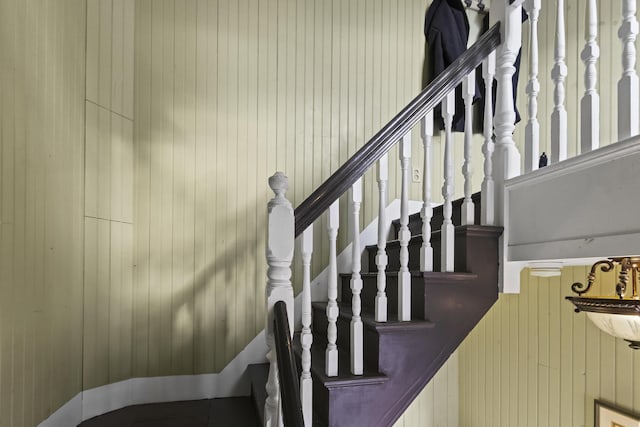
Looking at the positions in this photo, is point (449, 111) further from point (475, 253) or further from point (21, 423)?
point (21, 423)

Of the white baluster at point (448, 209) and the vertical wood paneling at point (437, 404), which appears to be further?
the vertical wood paneling at point (437, 404)

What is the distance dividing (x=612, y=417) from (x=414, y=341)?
1295 mm

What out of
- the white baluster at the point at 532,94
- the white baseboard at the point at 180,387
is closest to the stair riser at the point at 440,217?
the white baluster at the point at 532,94

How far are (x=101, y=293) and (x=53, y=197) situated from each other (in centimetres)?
62

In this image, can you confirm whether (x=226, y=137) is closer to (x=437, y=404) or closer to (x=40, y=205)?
(x=40, y=205)

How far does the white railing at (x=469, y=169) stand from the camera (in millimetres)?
1328

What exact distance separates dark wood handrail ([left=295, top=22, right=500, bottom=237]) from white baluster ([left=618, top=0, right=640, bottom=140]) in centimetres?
56

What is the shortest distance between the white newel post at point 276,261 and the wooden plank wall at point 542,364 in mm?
1784

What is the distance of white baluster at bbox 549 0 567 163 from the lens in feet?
4.64

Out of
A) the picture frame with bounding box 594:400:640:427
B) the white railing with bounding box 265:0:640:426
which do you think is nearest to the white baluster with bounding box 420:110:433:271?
the white railing with bounding box 265:0:640:426

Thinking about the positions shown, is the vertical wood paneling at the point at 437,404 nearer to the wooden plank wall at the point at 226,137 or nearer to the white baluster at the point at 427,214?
the wooden plank wall at the point at 226,137

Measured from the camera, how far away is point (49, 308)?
1675 millimetres

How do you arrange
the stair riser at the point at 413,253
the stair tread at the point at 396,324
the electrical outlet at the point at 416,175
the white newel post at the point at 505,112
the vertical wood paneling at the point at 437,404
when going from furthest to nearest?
the vertical wood paneling at the point at 437,404 < the electrical outlet at the point at 416,175 < the stair riser at the point at 413,253 < the white newel post at the point at 505,112 < the stair tread at the point at 396,324

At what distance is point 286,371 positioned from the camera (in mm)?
1253
